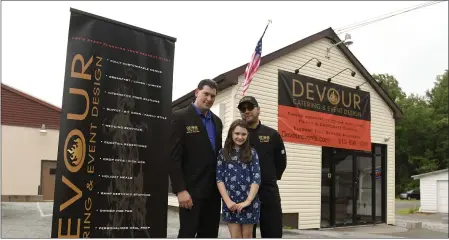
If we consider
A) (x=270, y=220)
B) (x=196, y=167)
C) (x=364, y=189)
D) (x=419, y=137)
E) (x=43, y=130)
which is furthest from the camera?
(x=419, y=137)

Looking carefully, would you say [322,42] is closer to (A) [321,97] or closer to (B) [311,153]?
(A) [321,97]

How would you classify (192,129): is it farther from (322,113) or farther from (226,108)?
(322,113)

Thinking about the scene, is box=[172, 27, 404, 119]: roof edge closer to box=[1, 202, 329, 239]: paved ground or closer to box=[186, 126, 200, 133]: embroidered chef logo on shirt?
box=[1, 202, 329, 239]: paved ground

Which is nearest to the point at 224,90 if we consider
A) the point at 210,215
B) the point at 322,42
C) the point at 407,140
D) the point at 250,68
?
the point at 250,68

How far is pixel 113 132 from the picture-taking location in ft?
11.4

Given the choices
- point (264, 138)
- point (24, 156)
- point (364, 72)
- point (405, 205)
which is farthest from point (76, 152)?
point (405, 205)

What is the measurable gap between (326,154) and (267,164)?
8588 mm

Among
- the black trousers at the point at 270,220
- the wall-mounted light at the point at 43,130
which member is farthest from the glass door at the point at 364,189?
the wall-mounted light at the point at 43,130

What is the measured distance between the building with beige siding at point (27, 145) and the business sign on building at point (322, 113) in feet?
45.6

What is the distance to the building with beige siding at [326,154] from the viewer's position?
11.1 m

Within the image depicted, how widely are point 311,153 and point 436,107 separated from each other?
52.8 m

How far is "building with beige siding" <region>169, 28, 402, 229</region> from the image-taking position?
437 inches

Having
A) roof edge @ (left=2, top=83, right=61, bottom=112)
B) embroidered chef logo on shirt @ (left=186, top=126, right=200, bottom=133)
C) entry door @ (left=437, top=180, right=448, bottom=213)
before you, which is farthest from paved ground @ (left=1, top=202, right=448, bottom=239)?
entry door @ (left=437, top=180, right=448, bottom=213)

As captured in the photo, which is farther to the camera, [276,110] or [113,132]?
[276,110]
